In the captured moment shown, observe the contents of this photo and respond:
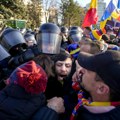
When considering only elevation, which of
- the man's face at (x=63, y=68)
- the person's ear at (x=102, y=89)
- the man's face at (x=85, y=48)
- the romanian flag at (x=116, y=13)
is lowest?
the romanian flag at (x=116, y=13)

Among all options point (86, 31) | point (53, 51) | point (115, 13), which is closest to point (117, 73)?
point (53, 51)

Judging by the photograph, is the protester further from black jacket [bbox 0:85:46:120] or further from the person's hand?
the person's hand

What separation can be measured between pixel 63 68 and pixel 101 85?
3.61 feet

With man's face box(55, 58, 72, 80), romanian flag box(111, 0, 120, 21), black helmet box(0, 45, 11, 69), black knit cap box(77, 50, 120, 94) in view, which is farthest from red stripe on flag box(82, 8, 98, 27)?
black knit cap box(77, 50, 120, 94)

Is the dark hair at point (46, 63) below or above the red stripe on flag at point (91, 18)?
above

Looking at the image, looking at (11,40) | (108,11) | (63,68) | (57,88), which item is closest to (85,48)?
(63,68)

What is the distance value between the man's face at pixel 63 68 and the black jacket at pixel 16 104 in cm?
86

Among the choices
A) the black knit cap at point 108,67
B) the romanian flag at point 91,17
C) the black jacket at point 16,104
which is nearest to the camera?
the black knit cap at point 108,67

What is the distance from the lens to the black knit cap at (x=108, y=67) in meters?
1.69

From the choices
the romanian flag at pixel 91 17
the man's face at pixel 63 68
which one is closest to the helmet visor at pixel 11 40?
the man's face at pixel 63 68

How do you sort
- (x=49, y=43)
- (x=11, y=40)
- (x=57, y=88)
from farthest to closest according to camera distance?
(x=11, y=40), (x=49, y=43), (x=57, y=88)

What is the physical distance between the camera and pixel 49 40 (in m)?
3.54

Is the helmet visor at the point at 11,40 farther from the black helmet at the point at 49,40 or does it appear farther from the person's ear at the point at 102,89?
the person's ear at the point at 102,89

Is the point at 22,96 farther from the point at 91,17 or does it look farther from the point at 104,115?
the point at 91,17
